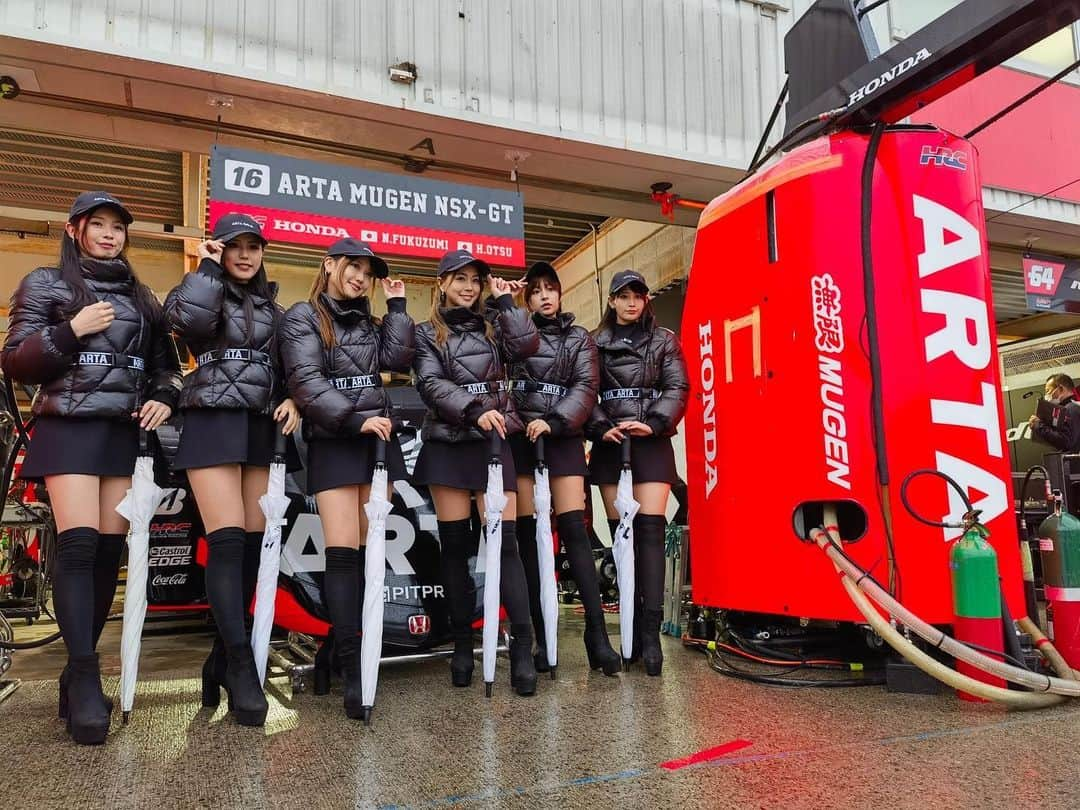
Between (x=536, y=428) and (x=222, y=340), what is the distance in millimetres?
1222

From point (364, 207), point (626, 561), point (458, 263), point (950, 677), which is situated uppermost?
point (364, 207)

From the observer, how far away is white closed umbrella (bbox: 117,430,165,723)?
254 cm

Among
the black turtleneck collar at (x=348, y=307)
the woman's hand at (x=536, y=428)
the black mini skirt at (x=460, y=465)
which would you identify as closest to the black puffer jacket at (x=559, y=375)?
the woman's hand at (x=536, y=428)

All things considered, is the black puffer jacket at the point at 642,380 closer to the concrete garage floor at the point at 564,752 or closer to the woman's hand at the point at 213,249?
the concrete garage floor at the point at 564,752

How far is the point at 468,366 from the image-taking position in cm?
317

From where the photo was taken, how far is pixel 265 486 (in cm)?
283

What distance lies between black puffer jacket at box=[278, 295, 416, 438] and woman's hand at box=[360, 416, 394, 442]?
25mm

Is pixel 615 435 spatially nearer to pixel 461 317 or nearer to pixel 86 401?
pixel 461 317

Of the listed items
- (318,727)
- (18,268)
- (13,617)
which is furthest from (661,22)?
(18,268)

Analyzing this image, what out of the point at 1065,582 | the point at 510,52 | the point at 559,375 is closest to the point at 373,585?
the point at 559,375

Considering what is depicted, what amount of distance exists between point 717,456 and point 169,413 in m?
2.20

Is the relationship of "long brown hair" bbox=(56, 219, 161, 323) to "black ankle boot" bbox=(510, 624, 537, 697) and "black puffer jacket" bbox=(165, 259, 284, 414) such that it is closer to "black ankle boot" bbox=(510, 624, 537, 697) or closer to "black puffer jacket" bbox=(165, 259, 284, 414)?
"black puffer jacket" bbox=(165, 259, 284, 414)

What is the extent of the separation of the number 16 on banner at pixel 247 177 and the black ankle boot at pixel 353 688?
305 cm

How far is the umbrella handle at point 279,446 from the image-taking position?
2.73 metres
